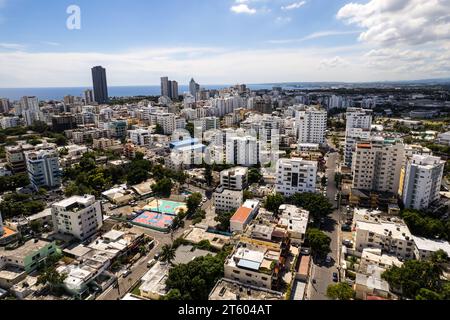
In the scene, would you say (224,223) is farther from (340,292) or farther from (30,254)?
(30,254)

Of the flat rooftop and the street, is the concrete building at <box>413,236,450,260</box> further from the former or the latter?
the street

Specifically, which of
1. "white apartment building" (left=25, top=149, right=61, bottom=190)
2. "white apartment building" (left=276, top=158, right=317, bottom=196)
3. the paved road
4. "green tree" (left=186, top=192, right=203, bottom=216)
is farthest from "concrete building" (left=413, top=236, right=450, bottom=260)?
"white apartment building" (left=25, top=149, right=61, bottom=190)

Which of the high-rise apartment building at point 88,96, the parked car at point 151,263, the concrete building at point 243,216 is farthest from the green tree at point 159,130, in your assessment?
the high-rise apartment building at point 88,96

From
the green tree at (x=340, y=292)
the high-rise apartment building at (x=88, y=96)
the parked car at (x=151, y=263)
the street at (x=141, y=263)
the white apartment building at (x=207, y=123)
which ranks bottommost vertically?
the street at (x=141, y=263)

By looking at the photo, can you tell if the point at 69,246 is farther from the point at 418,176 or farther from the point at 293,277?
the point at 418,176

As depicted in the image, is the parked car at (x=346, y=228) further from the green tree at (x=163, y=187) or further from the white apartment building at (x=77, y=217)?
the white apartment building at (x=77, y=217)
